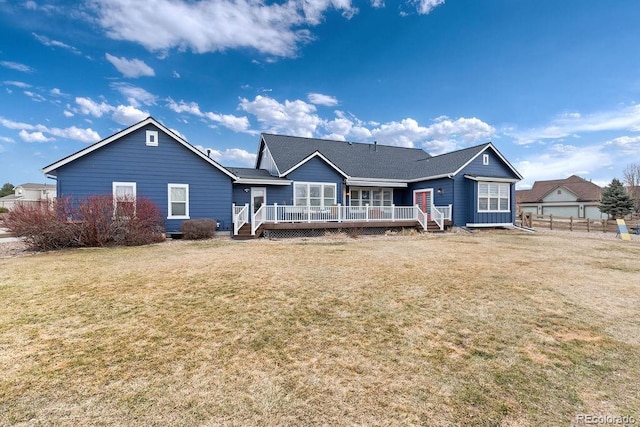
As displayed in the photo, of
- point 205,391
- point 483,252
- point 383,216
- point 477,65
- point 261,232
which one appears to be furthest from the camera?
point 477,65

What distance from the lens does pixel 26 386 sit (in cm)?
257

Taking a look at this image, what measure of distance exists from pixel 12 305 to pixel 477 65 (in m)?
Result: 24.9

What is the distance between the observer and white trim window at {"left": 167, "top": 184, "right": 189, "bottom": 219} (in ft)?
47.0

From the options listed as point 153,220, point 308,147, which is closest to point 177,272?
point 153,220

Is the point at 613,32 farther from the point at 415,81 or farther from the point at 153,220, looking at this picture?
the point at 153,220

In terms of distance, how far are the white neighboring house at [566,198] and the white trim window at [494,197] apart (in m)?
19.8

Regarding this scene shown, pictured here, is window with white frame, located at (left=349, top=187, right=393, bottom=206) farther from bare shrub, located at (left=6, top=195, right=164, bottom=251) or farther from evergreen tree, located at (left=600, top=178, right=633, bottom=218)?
evergreen tree, located at (left=600, top=178, right=633, bottom=218)

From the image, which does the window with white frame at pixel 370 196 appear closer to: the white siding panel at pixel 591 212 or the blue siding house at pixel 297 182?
the blue siding house at pixel 297 182

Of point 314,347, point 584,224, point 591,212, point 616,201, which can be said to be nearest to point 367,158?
point 584,224

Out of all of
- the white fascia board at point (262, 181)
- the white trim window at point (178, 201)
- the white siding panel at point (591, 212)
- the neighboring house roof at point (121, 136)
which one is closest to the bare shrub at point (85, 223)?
the white trim window at point (178, 201)

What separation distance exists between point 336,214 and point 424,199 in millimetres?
7568

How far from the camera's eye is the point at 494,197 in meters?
19.0

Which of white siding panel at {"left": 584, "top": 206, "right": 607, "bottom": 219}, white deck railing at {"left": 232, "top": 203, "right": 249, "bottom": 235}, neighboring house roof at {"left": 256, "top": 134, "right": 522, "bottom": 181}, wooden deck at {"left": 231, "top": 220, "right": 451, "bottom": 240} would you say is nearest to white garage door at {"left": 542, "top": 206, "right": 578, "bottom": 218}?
white siding panel at {"left": 584, "top": 206, "right": 607, "bottom": 219}

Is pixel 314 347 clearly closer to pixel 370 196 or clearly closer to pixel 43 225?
pixel 43 225
